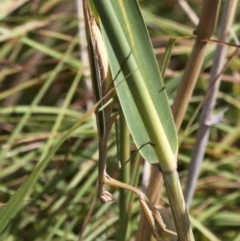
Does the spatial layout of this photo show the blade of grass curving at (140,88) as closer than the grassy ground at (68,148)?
Yes

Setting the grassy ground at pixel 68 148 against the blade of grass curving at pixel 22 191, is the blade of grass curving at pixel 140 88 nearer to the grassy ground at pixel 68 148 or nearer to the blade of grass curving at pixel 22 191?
the blade of grass curving at pixel 22 191

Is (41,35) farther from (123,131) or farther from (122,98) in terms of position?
(122,98)

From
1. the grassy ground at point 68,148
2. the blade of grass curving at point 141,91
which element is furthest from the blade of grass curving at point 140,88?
the grassy ground at point 68,148

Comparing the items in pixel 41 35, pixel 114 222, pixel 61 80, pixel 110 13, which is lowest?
pixel 114 222

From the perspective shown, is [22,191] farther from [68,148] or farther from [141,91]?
[68,148]

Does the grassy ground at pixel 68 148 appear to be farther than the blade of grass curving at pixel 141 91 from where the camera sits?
Yes

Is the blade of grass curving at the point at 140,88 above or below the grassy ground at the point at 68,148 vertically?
above

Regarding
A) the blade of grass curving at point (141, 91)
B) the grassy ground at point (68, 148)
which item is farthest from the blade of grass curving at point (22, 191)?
the grassy ground at point (68, 148)

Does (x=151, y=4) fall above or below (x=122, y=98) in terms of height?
below

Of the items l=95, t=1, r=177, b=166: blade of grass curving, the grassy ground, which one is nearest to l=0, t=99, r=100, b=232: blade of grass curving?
l=95, t=1, r=177, b=166: blade of grass curving

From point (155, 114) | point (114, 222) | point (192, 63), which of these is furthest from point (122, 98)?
point (114, 222)

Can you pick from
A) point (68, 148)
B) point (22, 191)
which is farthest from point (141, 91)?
point (68, 148)
